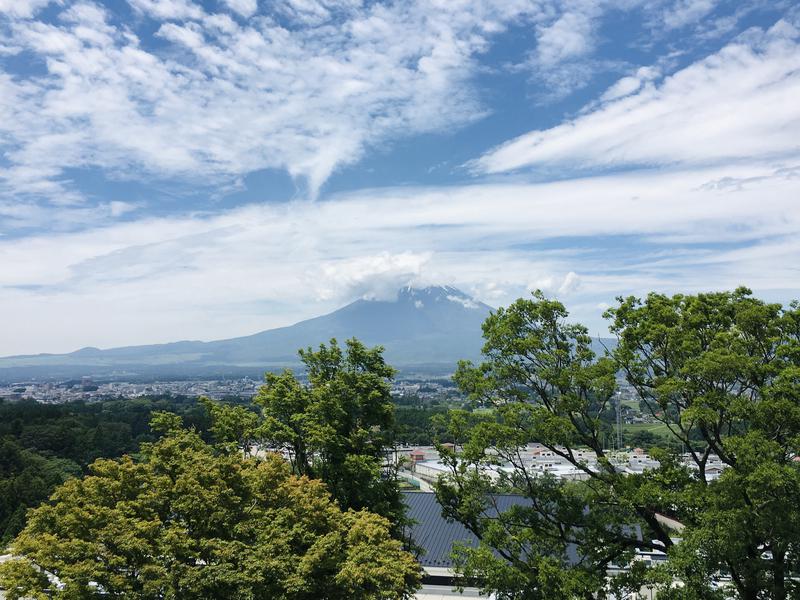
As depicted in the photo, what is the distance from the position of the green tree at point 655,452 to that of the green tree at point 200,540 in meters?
2.31

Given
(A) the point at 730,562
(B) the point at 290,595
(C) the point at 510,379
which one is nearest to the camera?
(A) the point at 730,562

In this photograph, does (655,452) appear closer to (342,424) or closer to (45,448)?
(342,424)

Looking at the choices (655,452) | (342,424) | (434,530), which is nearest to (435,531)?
(434,530)

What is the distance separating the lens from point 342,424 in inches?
574

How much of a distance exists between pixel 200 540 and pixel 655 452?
330 inches

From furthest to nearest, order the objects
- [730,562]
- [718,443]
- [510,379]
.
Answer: [510,379] → [718,443] → [730,562]

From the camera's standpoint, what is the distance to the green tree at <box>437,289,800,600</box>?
8703 mm

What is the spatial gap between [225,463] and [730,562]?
8.92 meters

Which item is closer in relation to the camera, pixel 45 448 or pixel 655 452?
pixel 655 452

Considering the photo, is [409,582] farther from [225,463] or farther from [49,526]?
[49,526]

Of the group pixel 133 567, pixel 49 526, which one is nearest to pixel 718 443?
pixel 133 567

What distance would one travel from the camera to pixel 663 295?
1176 cm

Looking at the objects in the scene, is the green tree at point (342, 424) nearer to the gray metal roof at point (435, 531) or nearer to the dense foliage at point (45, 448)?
the gray metal roof at point (435, 531)

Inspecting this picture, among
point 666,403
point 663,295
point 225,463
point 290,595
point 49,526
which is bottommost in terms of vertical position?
point 290,595
